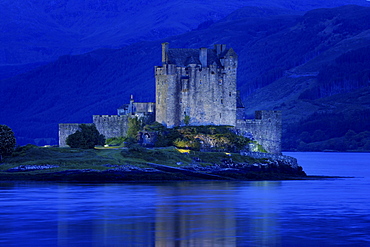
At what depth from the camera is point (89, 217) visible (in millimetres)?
66000

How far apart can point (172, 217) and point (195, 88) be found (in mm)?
53984

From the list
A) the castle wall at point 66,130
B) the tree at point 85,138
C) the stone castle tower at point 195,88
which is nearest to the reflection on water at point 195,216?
the tree at point 85,138

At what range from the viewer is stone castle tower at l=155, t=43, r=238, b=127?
118 m

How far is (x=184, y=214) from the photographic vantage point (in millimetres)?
68812

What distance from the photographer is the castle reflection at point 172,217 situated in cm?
5453

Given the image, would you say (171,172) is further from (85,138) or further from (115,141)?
(115,141)

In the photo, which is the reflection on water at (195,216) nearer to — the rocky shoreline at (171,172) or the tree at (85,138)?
the rocky shoreline at (171,172)

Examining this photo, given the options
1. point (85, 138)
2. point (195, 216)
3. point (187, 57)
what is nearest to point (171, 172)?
point (85, 138)

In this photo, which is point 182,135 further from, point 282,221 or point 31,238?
point 31,238

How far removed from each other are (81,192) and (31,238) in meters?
31.4

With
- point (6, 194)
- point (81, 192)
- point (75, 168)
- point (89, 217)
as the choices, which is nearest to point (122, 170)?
point (75, 168)

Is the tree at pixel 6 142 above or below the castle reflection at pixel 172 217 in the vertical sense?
above

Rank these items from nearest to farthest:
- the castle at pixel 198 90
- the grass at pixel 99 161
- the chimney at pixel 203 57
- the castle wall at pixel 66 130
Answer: the grass at pixel 99 161
the castle at pixel 198 90
the chimney at pixel 203 57
the castle wall at pixel 66 130

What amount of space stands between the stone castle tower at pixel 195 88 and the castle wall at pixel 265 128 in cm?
302
